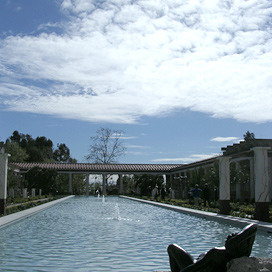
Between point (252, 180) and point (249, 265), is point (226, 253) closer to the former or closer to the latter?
point (249, 265)

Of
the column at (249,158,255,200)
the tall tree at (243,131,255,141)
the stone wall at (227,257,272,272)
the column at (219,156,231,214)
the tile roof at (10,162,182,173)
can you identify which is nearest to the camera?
the stone wall at (227,257,272,272)

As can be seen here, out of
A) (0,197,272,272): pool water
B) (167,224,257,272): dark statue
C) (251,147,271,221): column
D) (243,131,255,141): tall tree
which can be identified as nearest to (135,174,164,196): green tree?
(243,131,255,141): tall tree

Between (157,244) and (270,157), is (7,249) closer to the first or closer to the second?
(157,244)

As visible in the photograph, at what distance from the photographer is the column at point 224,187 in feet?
44.4

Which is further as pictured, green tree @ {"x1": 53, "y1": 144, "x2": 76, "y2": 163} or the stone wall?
green tree @ {"x1": 53, "y1": 144, "x2": 76, "y2": 163}

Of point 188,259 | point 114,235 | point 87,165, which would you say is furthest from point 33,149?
point 188,259

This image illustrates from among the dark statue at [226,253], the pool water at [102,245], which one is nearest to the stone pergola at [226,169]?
the pool water at [102,245]

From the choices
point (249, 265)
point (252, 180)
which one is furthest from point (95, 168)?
point (249, 265)

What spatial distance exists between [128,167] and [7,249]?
35702 mm

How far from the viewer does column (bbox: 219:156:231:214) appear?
44.4 ft

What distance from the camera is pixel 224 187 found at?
545 inches

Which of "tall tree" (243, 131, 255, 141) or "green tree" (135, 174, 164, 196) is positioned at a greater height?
"tall tree" (243, 131, 255, 141)

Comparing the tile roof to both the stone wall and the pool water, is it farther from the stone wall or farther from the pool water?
the stone wall

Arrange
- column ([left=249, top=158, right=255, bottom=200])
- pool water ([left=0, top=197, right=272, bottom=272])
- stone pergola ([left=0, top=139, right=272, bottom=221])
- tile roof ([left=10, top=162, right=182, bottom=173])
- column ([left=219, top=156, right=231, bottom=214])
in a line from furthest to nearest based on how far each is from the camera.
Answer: tile roof ([left=10, top=162, right=182, bottom=173])
column ([left=249, top=158, right=255, bottom=200])
column ([left=219, top=156, right=231, bottom=214])
stone pergola ([left=0, top=139, right=272, bottom=221])
pool water ([left=0, top=197, right=272, bottom=272])
